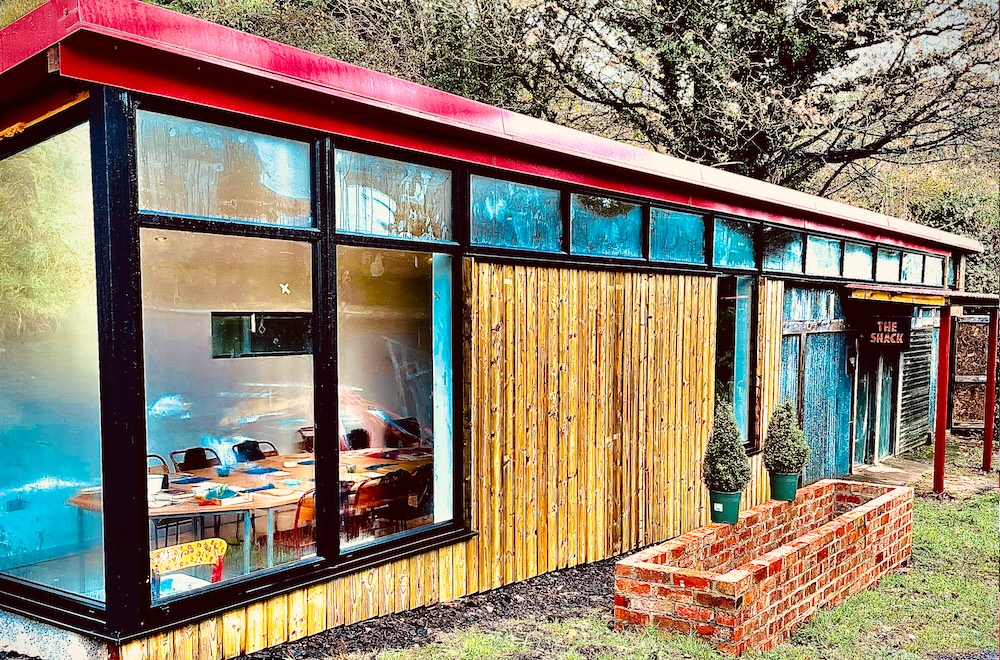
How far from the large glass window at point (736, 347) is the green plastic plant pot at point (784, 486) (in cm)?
130

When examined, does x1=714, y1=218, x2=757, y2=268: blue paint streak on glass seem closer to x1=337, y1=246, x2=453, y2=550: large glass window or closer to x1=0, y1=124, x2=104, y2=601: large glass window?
x1=337, y1=246, x2=453, y2=550: large glass window

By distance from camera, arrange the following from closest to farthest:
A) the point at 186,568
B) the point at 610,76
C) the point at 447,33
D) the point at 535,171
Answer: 1. the point at 186,568
2. the point at 535,171
3. the point at 447,33
4. the point at 610,76

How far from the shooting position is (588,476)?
255 inches

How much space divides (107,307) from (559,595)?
142 inches

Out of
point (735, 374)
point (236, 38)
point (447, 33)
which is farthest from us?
point (447, 33)

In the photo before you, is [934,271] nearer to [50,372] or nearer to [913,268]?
[913,268]

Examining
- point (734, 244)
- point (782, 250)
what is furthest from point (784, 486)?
point (782, 250)

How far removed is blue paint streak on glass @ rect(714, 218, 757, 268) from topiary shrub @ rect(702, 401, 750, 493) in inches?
78.8

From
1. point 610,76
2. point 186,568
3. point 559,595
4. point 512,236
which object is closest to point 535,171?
point 512,236

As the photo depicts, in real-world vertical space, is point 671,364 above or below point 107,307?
below

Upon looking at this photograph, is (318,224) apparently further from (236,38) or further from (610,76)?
(610,76)

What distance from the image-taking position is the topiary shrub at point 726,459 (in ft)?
21.4

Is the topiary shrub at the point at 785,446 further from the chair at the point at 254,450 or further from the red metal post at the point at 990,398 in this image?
the red metal post at the point at 990,398

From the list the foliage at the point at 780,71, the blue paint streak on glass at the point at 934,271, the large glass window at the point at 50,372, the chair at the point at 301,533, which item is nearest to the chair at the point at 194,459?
the large glass window at the point at 50,372
